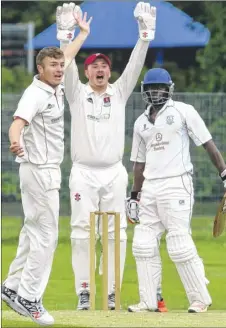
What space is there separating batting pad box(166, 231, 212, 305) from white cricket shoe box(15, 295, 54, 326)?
1462mm

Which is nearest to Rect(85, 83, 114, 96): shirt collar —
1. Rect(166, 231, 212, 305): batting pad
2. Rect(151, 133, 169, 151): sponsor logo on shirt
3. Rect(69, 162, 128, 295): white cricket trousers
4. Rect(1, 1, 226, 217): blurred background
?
Rect(69, 162, 128, 295): white cricket trousers

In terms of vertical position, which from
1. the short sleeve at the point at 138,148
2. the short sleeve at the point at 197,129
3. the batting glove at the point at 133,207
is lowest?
the batting glove at the point at 133,207

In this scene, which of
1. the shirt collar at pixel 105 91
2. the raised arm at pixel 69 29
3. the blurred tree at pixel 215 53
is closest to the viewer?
the raised arm at pixel 69 29

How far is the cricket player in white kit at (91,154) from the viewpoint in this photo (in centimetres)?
1148

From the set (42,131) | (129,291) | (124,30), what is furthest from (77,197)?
(124,30)

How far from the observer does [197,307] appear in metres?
11.0

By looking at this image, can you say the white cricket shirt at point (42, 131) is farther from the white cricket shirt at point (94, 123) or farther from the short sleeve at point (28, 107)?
the white cricket shirt at point (94, 123)

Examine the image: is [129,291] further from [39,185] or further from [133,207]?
[39,185]

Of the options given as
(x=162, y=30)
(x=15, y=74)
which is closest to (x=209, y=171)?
(x=15, y=74)

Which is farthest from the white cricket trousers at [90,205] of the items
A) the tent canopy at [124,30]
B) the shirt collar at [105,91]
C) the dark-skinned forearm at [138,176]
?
the tent canopy at [124,30]

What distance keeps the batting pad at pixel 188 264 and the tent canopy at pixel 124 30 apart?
50.4 feet

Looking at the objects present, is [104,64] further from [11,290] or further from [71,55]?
[11,290]

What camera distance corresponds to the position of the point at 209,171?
1986 cm

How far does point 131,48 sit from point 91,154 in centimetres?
1577
